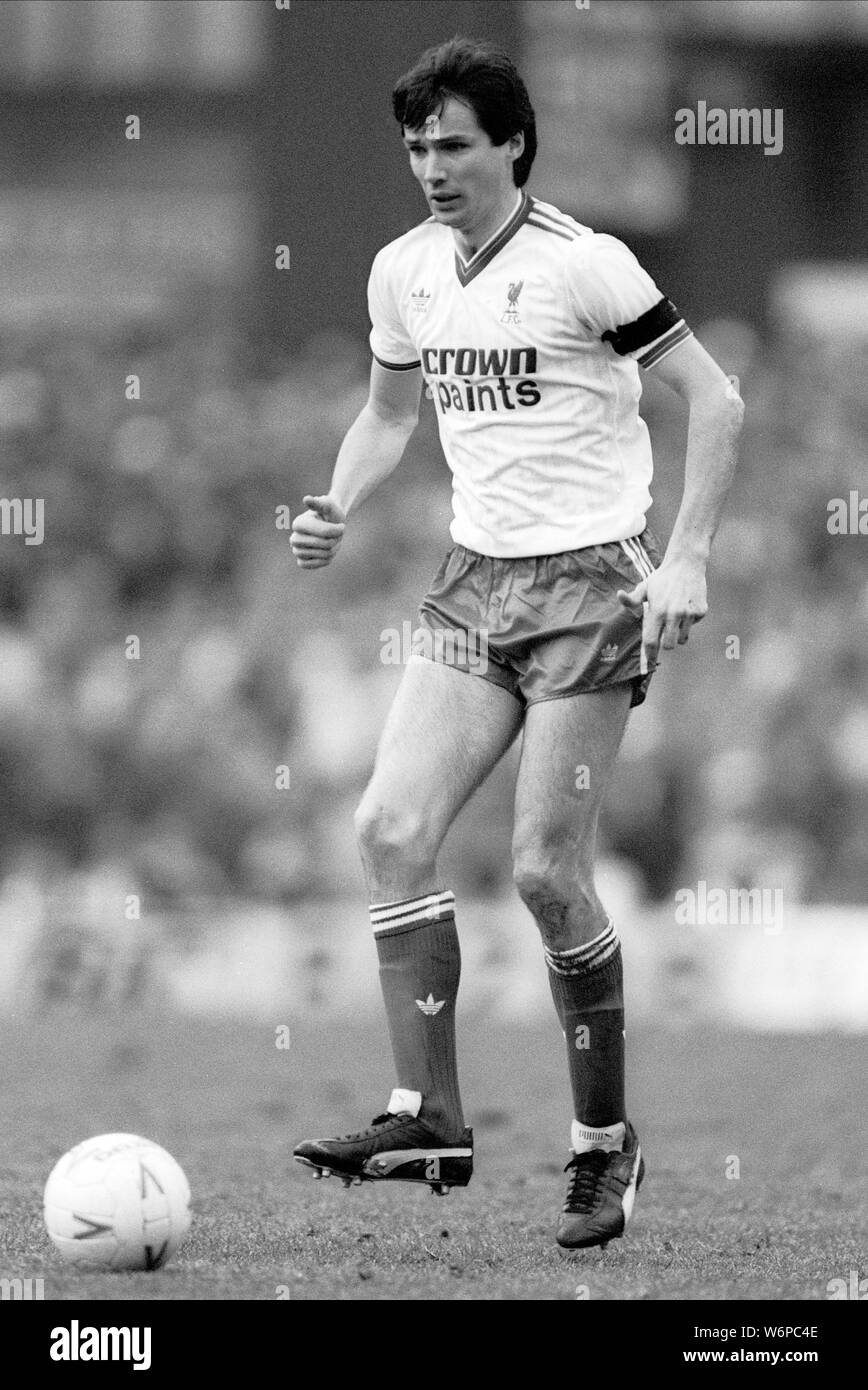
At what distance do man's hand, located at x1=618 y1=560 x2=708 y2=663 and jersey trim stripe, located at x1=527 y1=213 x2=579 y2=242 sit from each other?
0.81m

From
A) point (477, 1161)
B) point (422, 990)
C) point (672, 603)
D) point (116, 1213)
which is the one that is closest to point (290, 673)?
point (477, 1161)

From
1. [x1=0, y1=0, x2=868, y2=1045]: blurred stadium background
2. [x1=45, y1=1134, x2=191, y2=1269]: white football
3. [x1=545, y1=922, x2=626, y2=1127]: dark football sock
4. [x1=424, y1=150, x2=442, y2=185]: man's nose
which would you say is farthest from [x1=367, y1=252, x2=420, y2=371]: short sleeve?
[x1=0, y1=0, x2=868, y2=1045]: blurred stadium background

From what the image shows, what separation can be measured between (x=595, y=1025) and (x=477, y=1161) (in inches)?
78.2

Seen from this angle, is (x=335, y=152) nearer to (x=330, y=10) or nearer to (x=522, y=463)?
(x=330, y=10)

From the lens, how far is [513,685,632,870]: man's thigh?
5.51 meters

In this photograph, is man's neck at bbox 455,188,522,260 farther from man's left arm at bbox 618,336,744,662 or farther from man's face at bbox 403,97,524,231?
man's left arm at bbox 618,336,744,662

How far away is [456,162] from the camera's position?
5.43 metres

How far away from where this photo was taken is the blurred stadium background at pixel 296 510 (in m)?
11.3

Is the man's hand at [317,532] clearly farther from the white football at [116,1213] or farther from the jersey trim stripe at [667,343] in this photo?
the white football at [116,1213]

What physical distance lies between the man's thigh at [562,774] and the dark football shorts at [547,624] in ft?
0.16

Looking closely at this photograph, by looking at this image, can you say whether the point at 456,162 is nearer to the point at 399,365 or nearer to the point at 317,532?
the point at 399,365

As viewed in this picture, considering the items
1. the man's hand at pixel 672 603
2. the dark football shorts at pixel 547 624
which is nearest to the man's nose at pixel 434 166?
the dark football shorts at pixel 547 624

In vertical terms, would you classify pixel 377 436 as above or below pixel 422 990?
above

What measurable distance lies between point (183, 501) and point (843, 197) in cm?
683
